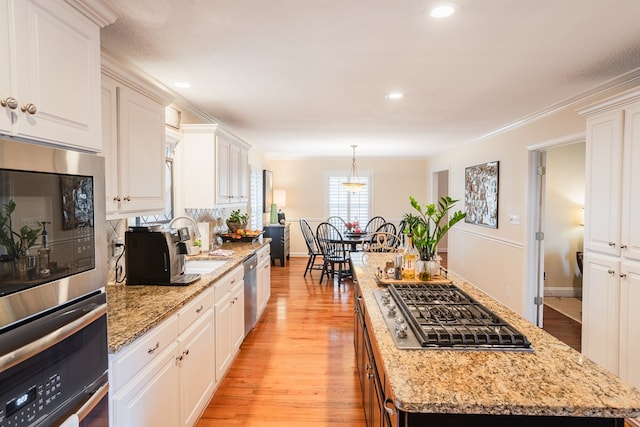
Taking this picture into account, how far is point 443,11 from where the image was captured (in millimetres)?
1798

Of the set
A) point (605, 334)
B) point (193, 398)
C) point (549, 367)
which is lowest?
point (193, 398)

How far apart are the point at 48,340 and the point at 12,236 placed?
1.04ft

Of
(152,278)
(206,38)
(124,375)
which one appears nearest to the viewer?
(124,375)

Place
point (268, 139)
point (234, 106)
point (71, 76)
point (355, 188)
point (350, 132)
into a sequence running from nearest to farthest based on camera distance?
1. point (71, 76)
2. point (234, 106)
3. point (350, 132)
4. point (268, 139)
5. point (355, 188)

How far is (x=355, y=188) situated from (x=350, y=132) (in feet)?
7.93

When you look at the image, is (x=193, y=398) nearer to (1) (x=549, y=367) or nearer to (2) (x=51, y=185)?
(2) (x=51, y=185)

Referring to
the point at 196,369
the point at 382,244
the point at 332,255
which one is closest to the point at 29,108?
the point at 196,369

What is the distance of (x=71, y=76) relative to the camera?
1357 millimetres

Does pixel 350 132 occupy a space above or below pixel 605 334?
above

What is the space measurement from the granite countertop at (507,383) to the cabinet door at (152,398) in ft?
3.51

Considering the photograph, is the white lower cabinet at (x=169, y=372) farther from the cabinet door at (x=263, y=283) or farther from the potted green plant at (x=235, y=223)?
the potted green plant at (x=235, y=223)

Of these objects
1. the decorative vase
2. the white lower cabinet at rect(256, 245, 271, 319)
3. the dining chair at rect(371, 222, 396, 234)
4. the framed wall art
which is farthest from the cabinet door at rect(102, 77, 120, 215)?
the dining chair at rect(371, 222, 396, 234)

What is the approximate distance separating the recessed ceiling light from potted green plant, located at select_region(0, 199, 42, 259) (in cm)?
191

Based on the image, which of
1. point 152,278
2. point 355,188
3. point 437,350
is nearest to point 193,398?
point 152,278
